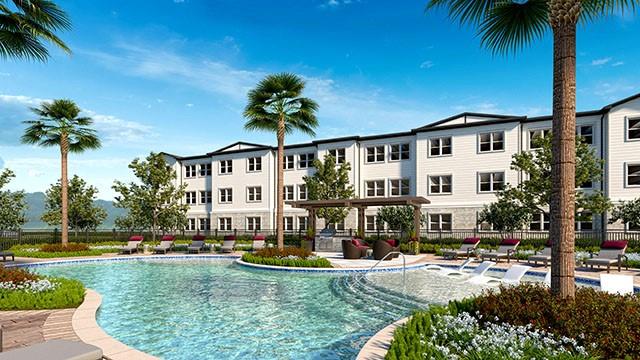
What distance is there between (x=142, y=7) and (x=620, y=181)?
3176 centimetres

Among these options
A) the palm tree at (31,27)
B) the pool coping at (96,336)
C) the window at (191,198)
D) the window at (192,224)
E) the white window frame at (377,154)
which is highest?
the palm tree at (31,27)

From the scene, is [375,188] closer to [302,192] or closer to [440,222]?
[440,222]

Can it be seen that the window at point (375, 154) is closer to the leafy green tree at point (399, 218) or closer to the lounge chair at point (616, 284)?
the leafy green tree at point (399, 218)

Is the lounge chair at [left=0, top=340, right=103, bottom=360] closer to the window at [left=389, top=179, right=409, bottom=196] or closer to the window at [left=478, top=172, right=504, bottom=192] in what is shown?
the window at [left=478, top=172, right=504, bottom=192]

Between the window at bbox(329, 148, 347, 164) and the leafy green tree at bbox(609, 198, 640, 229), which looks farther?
the window at bbox(329, 148, 347, 164)

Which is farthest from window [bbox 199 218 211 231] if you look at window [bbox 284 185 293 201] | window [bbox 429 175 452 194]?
window [bbox 429 175 452 194]

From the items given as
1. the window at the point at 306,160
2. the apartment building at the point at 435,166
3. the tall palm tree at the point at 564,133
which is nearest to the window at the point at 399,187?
the apartment building at the point at 435,166

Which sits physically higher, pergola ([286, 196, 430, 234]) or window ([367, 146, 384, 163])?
window ([367, 146, 384, 163])

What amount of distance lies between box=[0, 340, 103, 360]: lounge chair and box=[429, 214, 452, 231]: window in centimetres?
3102

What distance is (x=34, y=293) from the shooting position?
9.98 meters

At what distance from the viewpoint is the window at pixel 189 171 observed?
47.5 meters

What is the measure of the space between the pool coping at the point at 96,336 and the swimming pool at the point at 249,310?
0.55 metres

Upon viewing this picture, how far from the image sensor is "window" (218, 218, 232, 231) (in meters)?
44.1

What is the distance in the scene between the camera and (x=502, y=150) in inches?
1232
